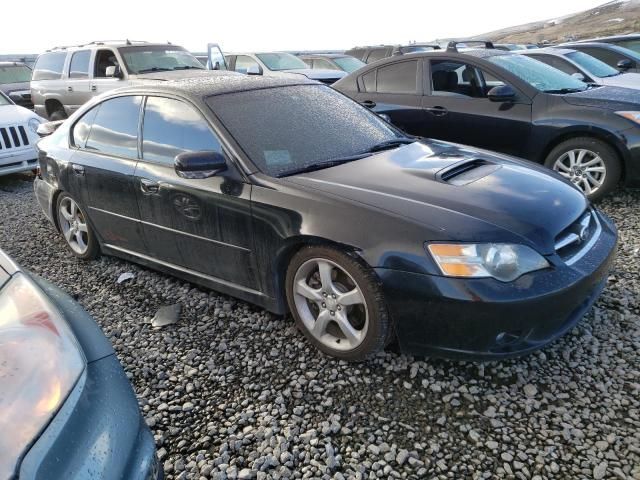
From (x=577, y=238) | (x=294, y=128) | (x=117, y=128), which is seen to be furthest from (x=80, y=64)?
(x=577, y=238)

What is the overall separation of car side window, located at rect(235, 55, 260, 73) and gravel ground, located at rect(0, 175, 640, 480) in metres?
10.0

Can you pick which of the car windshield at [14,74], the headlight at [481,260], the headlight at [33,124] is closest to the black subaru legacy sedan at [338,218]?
the headlight at [481,260]

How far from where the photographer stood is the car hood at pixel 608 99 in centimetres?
474

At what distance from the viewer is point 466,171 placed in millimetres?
2955

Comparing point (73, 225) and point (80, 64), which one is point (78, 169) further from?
point (80, 64)

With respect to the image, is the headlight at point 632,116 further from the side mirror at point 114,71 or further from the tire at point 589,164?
the side mirror at point 114,71

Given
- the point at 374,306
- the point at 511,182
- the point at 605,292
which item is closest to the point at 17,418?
the point at 374,306

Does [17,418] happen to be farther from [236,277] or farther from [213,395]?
[236,277]

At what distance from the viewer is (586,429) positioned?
7.15 feet

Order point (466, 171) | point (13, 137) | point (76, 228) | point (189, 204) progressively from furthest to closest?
1. point (13, 137)
2. point (76, 228)
3. point (189, 204)
4. point (466, 171)

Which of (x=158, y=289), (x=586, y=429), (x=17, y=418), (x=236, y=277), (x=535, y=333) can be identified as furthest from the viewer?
(x=158, y=289)

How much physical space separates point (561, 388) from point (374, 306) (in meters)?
1.01

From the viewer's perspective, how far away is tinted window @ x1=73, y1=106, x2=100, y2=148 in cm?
395

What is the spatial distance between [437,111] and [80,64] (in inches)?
296
